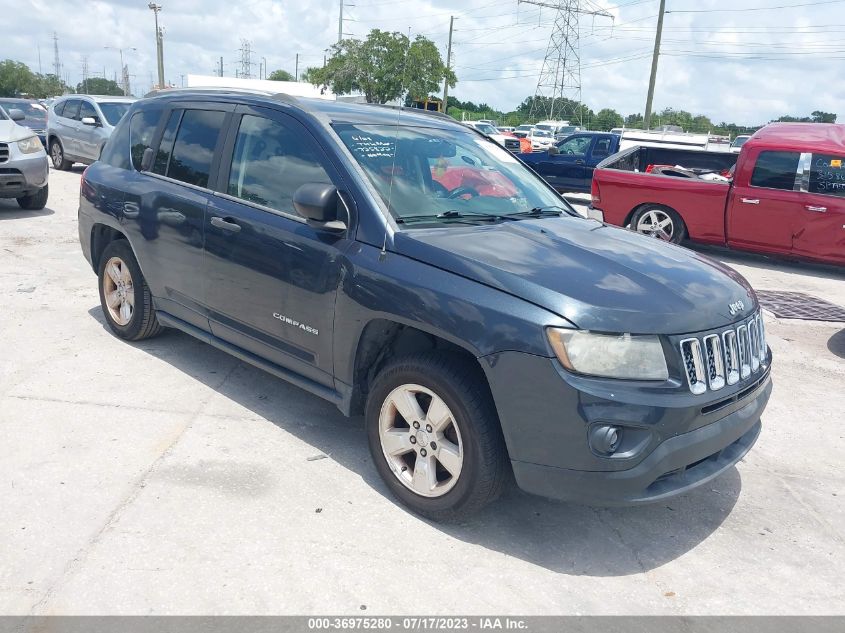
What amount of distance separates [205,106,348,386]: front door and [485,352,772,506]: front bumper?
45.6 inches

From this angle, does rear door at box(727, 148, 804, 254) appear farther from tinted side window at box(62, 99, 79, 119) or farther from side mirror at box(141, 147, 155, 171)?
tinted side window at box(62, 99, 79, 119)

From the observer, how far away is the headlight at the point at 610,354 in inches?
114

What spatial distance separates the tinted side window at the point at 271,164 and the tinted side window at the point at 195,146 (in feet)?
0.91

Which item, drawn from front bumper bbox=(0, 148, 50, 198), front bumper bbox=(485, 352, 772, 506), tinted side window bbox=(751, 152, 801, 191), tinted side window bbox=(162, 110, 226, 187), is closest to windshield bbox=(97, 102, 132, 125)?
front bumper bbox=(0, 148, 50, 198)

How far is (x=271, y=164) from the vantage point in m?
4.21

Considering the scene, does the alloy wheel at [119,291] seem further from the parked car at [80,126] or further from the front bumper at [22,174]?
the parked car at [80,126]

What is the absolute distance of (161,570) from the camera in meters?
2.99

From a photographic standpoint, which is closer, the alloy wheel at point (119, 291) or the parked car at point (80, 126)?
the alloy wheel at point (119, 291)

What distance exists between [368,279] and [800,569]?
2.35m

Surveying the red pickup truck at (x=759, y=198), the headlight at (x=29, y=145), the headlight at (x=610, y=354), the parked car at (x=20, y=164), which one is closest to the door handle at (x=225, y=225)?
the headlight at (x=610, y=354)

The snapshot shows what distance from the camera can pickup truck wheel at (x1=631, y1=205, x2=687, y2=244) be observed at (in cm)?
1097

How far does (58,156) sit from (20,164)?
7703mm

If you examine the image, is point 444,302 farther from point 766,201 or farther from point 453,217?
point 766,201

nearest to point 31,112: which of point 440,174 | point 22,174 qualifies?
point 22,174
